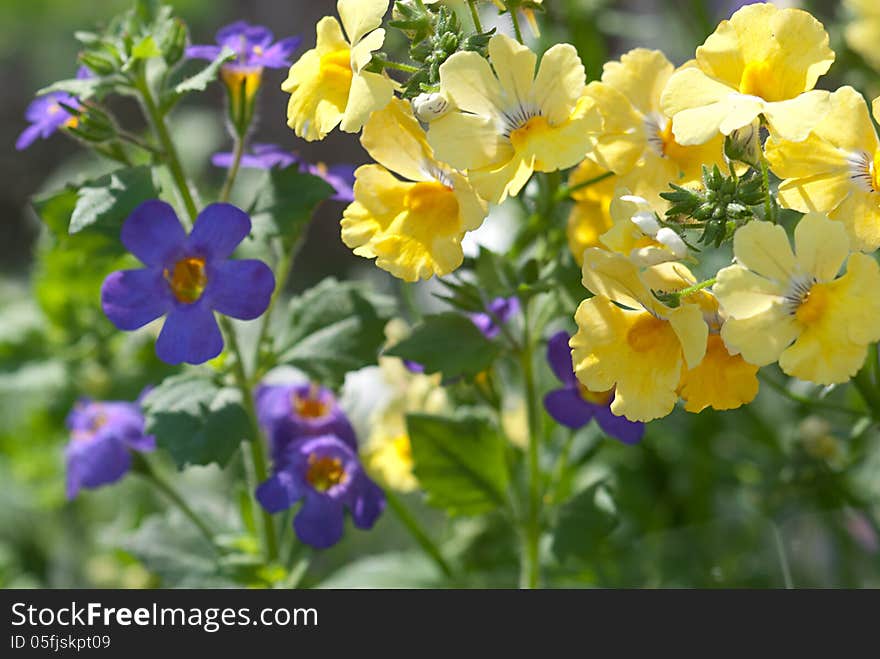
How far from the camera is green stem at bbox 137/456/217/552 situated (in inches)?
35.1

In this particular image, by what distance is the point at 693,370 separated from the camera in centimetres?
59

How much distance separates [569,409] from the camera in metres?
0.80

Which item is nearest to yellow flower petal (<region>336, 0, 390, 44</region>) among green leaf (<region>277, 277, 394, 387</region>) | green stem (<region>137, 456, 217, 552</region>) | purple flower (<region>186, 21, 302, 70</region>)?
purple flower (<region>186, 21, 302, 70</region>)

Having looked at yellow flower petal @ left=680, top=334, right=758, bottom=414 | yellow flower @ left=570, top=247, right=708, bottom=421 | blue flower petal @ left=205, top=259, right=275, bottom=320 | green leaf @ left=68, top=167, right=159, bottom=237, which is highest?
green leaf @ left=68, top=167, right=159, bottom=237

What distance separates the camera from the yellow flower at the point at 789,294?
0.53 meters

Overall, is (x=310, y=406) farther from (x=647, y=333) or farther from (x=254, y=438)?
(x=647, y=333)

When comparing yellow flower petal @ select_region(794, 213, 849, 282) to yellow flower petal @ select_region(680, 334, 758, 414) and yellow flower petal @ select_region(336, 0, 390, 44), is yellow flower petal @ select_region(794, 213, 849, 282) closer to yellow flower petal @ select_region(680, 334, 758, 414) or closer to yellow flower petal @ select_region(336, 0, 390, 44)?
yellow flower petal @ select_region(680, 334, 758, 414)

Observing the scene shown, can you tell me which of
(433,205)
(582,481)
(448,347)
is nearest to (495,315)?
(448,347)

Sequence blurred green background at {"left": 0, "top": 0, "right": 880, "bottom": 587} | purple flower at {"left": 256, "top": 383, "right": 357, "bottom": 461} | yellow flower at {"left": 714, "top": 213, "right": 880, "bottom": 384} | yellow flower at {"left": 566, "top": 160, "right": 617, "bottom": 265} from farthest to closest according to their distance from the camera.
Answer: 1. blurred green background at {"left": 0, "top": 0, "right": 880, "bottom": 587}
2. purple flower at {"left": 256, "top": 383, "right": 357, "bottom": 461}
3. yellow flower at {"left": 566, "top": 160, "right": 617, "bottom": 265}
4. yellow flower at {"left": 714, "top": 213, "right": 880, "bottom": 384}

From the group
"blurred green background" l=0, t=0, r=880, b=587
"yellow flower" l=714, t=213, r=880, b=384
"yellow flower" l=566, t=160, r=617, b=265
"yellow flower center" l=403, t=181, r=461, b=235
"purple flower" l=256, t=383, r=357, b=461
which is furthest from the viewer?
"blurred green background" l=0, t=0, r=880, b=587

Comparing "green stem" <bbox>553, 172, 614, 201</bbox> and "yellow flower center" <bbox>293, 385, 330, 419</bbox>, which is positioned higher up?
"green stem" <bbox>553, 172, 614, 201</bbox>

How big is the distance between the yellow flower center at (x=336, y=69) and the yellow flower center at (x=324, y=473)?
0.29m

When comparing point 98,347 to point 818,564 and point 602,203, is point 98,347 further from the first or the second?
point 818,564

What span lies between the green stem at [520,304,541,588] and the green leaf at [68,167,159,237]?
0.29 m
